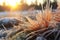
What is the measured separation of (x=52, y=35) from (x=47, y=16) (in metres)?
0.35

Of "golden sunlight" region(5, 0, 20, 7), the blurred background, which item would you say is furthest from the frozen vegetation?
"golden sunlight" region(5, 0, 20, 7)

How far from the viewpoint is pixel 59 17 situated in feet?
11.5

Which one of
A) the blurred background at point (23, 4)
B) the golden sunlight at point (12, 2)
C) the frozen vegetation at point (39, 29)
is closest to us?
Answer: the frozen vegetation at point (39, 29)

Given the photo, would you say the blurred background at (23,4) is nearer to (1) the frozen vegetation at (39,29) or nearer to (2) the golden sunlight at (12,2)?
(2) the golden sunlight at (12,2)

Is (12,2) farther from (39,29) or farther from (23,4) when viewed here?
(39,29)

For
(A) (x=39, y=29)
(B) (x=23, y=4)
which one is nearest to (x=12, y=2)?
(B) (x=23, y=4)

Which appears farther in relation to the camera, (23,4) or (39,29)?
(23,4)

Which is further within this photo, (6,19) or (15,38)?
(6,19)

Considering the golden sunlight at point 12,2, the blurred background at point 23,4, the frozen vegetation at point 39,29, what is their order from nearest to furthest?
the frozen vegetation at point 39,29 → the blurred background at point 23,4 → the golden sunlight at point 12,2

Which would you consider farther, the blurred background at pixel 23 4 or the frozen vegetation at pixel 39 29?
the blurred background at pixel 23 4

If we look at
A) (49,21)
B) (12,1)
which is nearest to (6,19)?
(12,1)

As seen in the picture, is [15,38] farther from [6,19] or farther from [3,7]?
[3,7]

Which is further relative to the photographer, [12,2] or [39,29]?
[12,2]

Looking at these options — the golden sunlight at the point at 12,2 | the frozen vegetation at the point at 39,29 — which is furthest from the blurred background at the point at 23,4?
the frozen vegetation at the point at 39,29
